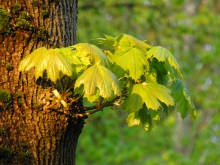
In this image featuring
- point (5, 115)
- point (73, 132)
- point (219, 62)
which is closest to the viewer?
point (5, 115)

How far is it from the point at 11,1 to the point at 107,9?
9282mm

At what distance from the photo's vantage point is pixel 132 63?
7.69ft

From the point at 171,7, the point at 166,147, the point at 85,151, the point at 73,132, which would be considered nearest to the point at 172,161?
the point at 85,151

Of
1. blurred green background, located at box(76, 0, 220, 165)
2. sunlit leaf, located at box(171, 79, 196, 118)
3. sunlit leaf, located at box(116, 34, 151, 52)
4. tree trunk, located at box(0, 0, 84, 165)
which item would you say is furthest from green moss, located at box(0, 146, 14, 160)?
blurred green background, located at box(76, 0, 220, 165)

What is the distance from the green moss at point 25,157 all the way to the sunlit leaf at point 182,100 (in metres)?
0.80

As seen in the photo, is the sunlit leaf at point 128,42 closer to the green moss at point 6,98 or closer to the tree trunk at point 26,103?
the tree trunk at point 26,103

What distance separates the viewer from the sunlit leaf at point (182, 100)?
2588mm

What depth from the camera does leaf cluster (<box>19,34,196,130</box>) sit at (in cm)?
213

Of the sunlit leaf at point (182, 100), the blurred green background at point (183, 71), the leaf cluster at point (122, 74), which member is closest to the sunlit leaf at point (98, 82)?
the leaf cluster at point (122, 74)

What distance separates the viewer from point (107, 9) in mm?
11555

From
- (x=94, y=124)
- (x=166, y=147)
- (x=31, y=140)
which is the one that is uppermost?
(x=31, y=140)

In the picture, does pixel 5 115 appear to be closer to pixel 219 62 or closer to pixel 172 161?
pixel 172 161

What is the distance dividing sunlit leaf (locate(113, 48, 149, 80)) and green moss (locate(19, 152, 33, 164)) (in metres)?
0.55

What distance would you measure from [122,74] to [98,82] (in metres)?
0.26
